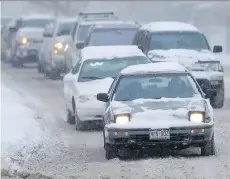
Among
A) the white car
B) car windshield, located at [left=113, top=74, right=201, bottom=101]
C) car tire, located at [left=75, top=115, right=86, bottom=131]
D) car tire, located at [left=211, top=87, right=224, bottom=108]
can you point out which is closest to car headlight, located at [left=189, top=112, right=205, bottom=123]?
car windshield, located at [left=113, top=74, right=201, bottom=101]

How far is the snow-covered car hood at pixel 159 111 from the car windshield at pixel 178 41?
906cm

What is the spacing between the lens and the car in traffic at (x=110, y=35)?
2725 cm

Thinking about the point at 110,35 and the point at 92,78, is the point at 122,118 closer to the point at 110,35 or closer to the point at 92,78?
the point at 92,78

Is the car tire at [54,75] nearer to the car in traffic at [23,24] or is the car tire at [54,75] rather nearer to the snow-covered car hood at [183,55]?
the car in traffic at [23,24]

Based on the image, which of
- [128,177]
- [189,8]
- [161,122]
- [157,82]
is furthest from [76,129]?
[189,8]

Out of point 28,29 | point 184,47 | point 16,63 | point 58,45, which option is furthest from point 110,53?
point 16,63

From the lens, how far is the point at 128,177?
11.7 m

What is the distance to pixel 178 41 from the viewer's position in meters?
23.1

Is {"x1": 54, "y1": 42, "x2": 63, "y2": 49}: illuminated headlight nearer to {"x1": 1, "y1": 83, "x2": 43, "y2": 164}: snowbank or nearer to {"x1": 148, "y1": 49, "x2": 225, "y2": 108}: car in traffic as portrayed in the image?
{"x1": 1, "y1": 83, "x2": 43, "y2": 164}: snowbank

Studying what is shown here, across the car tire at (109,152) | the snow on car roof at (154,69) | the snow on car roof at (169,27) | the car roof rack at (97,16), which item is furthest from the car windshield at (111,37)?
the car tire at (109,152)

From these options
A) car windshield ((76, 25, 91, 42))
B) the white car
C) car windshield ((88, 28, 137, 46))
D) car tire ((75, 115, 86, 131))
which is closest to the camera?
the white car

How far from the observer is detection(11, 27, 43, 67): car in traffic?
1524 inches

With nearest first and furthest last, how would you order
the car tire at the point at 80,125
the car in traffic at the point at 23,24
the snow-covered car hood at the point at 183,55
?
1. the car tire at the point at 80,125
2. the snow-covered car hood at the point at 183,55
3. the car in traffic at the point at 23,24

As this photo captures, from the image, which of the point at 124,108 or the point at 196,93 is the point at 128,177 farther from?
the point at 196,93
